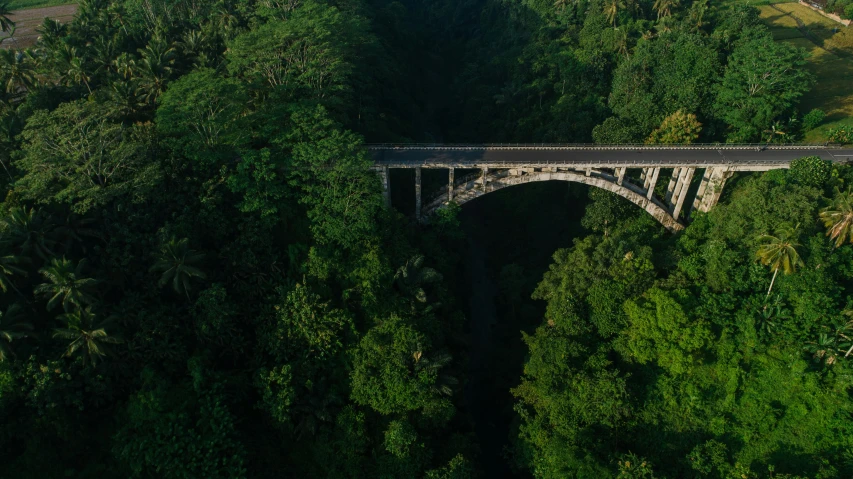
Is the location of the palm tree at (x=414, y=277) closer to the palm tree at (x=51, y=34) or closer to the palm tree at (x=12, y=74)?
the palm tree at (x=12, y=74)

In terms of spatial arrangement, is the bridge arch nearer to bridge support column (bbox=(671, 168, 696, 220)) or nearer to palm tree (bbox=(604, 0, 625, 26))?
bridge support column (bbox=(671, 168, 696, 220))

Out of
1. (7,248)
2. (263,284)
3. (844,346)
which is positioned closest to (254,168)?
(263,284)

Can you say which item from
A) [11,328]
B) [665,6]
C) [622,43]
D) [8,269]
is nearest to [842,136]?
[622,43]

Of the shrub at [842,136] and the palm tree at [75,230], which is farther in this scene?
the shrub at [842,136]

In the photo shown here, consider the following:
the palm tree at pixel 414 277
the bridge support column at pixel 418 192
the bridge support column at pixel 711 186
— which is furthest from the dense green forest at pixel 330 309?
the bridge support column at pixel 418 192

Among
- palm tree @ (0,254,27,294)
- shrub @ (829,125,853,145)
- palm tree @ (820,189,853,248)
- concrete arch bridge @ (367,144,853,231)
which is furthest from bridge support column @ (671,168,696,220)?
palm tree @ (0,254,27,294)

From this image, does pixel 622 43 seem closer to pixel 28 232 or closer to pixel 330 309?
pixel 330 309
